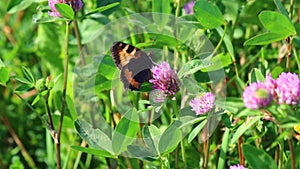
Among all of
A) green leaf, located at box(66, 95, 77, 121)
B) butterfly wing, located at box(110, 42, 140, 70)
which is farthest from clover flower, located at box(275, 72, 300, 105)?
green leaf, located at box(66, 95, 77, 121)

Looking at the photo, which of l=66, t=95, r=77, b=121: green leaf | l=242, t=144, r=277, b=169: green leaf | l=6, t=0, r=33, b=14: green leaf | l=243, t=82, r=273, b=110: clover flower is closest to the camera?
l=243, t=82, r=273, b=110: clover flower

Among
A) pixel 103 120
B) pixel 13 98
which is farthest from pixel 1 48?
pixel 103 120

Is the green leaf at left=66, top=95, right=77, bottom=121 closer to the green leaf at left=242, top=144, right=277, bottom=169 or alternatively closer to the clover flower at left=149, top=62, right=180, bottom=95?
the clover flower at left=149, top=62, right=180, bottom=95

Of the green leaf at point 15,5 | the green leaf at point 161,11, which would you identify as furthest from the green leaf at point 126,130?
the green leaf at point 15,5

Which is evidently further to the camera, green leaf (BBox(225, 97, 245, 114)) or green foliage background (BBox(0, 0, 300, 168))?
green foliage background (BBox(0, 0, 300, 168))

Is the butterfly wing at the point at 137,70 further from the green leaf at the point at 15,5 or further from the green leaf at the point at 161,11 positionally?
the green leaf at the point at 15,5

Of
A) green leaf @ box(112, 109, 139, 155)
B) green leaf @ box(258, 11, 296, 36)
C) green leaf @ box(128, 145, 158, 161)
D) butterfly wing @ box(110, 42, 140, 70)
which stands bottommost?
green leaf @ box(128, 145, 158, 161)

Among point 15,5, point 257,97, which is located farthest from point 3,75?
point 257,97
